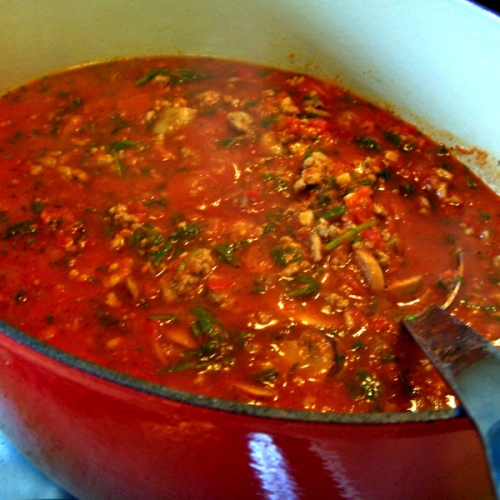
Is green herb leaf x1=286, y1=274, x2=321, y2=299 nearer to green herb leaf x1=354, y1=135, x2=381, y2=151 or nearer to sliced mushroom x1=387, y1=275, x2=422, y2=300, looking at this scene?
sliced mushroom x1=387, y1=275, x2=422, y2=300

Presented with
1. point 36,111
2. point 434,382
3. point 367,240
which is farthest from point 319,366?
point 36,111

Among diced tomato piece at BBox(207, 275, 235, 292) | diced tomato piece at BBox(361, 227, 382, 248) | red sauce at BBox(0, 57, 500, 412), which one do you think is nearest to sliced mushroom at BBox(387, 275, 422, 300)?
red sauce at BBox(0, 57, 500, 412)

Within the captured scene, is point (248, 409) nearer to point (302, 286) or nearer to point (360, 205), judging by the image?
point (302, 286)

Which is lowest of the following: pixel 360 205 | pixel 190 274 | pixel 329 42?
pixel 190 274

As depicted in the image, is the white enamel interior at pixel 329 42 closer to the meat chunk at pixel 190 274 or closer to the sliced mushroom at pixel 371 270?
the sliced mushroom at pixel 371 270

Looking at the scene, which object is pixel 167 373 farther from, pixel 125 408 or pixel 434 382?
pixel 434 382

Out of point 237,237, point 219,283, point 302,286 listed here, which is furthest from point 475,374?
point 237,237

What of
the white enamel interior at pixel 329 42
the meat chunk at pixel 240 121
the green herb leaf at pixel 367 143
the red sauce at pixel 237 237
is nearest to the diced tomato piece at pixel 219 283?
the red sauce at pixel 237 237
